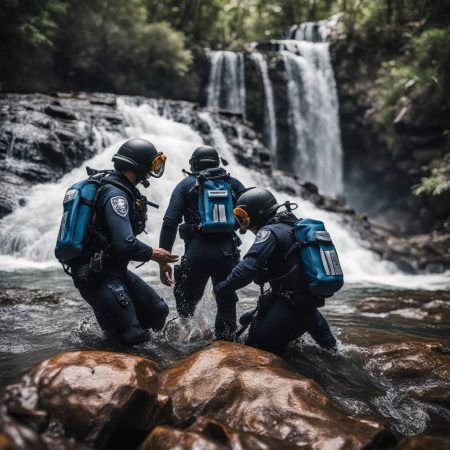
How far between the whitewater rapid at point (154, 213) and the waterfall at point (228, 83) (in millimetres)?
6867

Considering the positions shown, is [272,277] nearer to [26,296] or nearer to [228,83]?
[26,296]

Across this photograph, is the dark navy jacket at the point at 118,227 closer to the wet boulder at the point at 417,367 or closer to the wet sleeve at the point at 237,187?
the wet sleeve at the point at 237,187

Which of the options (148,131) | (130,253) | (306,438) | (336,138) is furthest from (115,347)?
(336,138)

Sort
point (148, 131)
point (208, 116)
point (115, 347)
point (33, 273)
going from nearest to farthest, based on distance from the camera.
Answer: point (115, 347) < point (33, 273) < point (148, 131) < point (208, 116)

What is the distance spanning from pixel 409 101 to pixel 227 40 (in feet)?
74.5

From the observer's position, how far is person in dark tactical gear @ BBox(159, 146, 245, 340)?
174 inches

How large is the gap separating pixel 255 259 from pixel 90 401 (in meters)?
1.90

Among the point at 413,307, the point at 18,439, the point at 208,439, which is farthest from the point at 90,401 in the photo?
the point at 413,307

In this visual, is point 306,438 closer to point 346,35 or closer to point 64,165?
point 64,165

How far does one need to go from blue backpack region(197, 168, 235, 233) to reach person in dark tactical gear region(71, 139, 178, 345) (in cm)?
49

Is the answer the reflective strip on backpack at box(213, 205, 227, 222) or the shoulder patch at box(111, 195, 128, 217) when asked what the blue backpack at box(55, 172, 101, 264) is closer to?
the shoulder patch at box(111, 195, 128, 217)

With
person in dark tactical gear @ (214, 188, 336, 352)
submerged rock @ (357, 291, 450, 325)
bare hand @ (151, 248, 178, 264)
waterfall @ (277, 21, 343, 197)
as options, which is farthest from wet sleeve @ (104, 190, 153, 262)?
waterfall @ (277, 21, 343, 197)

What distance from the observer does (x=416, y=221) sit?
831 inches

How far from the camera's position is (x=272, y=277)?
4.18m
